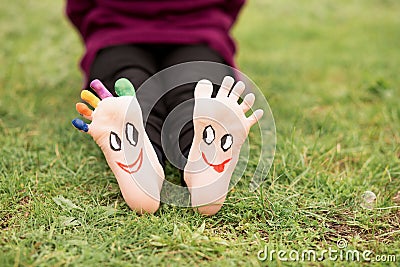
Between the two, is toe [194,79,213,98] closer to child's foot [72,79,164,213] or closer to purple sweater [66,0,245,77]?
child's foot [72,79,164,213]

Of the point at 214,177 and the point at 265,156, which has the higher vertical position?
the point at 214,177

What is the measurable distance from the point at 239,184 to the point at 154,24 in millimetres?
710

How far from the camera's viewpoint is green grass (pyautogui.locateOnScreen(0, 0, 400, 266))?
42.3 inches

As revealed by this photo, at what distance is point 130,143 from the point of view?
1191 millimetres

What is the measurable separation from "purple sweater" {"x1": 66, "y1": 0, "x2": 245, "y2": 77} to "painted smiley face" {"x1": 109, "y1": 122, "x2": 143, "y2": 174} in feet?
1.90

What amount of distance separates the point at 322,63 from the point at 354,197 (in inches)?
51.6

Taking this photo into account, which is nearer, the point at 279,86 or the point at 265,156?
the point at 265,156

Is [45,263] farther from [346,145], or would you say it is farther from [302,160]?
[346,145]

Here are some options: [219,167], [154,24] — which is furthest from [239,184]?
[154,24]

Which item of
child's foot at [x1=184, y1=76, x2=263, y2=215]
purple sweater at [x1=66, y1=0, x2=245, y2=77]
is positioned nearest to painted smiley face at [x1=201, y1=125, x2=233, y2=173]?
child's foot at [x1=184, y1=76, x2=263, y2=215]

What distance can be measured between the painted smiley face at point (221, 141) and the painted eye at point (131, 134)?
0.16 metres

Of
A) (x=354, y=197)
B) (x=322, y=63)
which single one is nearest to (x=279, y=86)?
(x=322, y=63)

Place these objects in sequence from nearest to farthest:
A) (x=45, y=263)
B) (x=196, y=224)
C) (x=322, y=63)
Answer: (x=45, y=263) → (x=196, y=224) → (x=322, y=63)

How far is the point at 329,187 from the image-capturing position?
4.39ft
